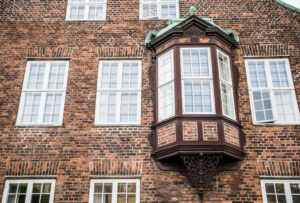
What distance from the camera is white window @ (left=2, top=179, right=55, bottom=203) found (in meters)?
9.05

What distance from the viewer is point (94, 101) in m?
10.2

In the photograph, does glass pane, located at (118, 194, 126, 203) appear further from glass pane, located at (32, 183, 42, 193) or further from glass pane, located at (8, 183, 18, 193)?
glass pane, located at (8, 183, 18, 193)

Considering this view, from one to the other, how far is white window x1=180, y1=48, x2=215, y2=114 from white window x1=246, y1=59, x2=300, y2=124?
155cm

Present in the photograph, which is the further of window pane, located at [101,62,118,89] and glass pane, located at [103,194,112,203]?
window pane, located at [101,62,118,89]

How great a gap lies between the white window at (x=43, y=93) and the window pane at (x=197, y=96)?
12.9 feet

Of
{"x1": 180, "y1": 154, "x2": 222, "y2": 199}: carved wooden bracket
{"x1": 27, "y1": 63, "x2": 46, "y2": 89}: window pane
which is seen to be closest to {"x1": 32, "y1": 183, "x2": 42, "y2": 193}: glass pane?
{"x1": 27, "y1": 63, "x2": 46, "y2": 89}: window pane

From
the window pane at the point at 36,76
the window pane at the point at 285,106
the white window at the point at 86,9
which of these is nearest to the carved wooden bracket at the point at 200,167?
the window pane at the point at 285,106

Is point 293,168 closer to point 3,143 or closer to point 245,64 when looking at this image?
point 245,64

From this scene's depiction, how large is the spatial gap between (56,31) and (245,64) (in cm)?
658

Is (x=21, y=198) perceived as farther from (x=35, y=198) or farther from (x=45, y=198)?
(x=45, y=198)

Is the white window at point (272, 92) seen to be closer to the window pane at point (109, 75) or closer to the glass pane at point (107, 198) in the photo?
the window pane at point (109, 75)

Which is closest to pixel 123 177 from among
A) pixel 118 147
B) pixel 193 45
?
pixel 118 147

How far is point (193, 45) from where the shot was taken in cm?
1016

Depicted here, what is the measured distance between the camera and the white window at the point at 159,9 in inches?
464
